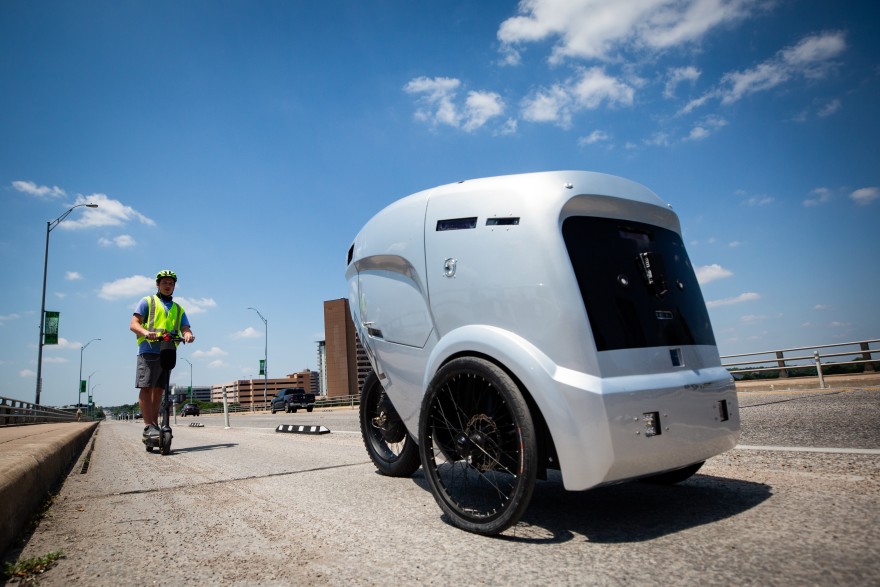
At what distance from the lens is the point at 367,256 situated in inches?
145

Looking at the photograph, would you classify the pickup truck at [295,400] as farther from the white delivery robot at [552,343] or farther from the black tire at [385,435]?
the white delivery robot at [552,343]

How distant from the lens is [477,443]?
8.27ft

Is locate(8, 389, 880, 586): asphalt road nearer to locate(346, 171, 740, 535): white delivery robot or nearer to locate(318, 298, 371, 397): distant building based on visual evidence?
locate(346, 171, 740, 535): white delivery robot

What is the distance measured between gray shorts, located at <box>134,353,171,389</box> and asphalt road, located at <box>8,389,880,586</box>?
8.28 feet

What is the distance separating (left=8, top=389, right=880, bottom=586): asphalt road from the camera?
1.83 m

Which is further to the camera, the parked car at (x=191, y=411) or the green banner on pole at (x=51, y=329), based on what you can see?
the parked car at (x=191, y=411)

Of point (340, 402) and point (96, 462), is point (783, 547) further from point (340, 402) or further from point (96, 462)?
point (340, 402)

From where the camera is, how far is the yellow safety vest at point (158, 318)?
21.5 feet

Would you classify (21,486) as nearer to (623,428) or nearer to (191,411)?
(623,428)

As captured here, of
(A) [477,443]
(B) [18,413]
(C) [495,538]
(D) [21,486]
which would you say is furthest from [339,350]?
(C) [495,538]

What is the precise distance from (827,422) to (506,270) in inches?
192

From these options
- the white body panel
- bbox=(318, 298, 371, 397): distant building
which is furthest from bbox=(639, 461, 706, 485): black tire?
bbox=(318, 298, 371, 397): distant building

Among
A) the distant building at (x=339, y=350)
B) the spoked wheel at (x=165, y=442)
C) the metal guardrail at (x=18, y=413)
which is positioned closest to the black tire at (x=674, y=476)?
the spoked wheel at (x=165, y=442)

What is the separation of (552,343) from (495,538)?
0.93 m
